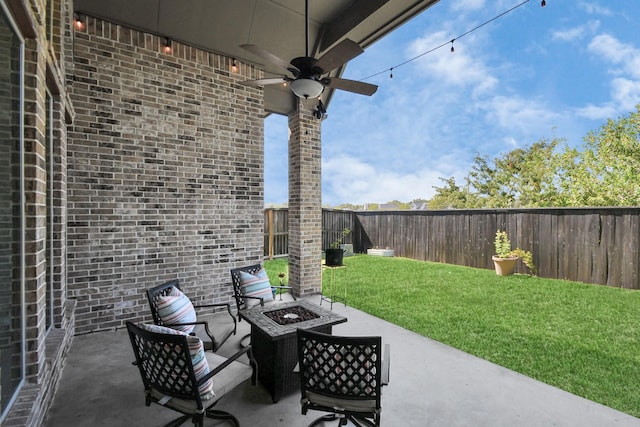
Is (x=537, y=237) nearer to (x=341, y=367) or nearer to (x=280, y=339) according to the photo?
(x=280, y=339)

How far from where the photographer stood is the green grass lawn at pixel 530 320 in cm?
294

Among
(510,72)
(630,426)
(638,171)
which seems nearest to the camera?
(630,426)

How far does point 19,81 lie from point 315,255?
14.0ft

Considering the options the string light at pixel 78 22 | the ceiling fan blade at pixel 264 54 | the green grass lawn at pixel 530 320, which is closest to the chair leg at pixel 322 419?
the green grass lawn at pixel 530 320

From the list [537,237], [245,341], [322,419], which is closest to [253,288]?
[245,341]

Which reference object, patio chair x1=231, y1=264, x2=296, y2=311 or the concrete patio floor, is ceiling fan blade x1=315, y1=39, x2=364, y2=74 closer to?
patio chair x1=231, y1=264, x2=296, y2=311

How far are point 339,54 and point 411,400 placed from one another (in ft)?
9.21

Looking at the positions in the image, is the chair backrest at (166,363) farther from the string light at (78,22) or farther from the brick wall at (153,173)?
the string light at (78,22)

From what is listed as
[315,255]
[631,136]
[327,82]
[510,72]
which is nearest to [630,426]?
[327,82]

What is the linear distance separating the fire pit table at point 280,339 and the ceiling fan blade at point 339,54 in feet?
7.29

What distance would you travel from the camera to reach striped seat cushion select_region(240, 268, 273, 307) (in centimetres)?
359

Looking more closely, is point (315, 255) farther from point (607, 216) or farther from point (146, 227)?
point (607, 216)

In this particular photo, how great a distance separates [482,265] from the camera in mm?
8305

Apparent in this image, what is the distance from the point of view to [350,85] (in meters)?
3.20
